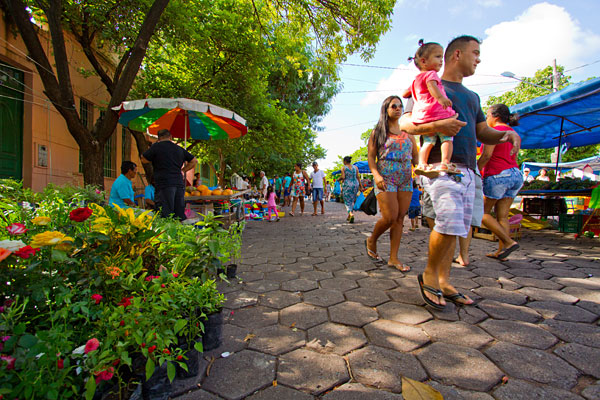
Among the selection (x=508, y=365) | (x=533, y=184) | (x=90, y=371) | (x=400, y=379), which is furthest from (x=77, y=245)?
(x=533, y=184)

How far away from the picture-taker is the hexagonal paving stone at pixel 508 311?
6.76ft

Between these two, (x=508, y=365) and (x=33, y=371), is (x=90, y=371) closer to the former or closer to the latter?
(x=33, y=371)

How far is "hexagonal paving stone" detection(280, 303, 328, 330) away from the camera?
200cm

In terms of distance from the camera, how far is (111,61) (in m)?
9.45

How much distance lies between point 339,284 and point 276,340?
1160 millimetres

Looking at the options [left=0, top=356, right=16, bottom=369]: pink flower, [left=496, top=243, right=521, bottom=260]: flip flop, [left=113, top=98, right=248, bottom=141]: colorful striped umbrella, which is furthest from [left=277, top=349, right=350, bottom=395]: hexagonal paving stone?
[left=113, top=98, right=248, bottom=141]: colorful striped umbrella

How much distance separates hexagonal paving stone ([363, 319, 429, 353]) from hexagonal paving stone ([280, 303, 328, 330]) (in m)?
0.34

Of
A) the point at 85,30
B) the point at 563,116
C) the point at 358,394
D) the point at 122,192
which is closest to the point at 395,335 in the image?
the point at 358,394

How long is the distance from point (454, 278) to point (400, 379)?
1.91 m

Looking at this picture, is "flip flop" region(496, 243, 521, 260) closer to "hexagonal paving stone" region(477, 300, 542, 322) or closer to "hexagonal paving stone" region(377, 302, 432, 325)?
"hexagonal paving stone" region(477, 300, 542, 322)

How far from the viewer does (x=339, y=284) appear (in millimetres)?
2818

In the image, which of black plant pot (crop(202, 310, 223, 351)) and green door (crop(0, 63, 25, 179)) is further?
green door (crop(0, 63, 25, 179))

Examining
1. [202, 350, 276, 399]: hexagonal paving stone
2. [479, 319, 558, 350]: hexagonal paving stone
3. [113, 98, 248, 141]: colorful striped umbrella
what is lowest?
[202, 350, 276, 399]: hexagonal paving stone

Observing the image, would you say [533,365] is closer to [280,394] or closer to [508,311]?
[508,311]
